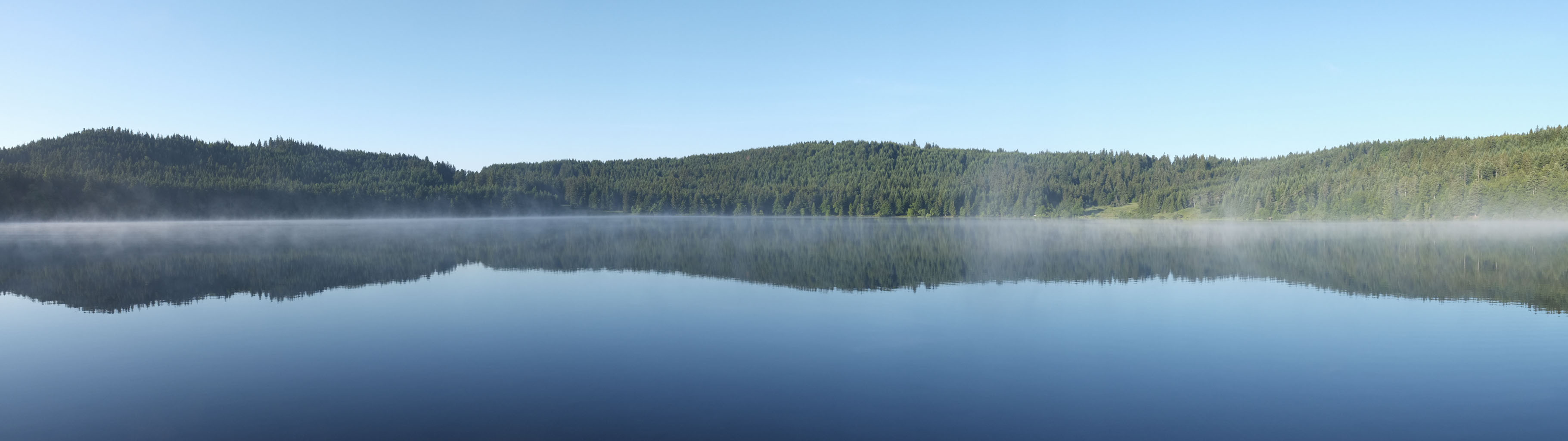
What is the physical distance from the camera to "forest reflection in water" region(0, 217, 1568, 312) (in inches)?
945

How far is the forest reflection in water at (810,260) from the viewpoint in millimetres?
24016

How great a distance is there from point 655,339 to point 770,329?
250 centimetres

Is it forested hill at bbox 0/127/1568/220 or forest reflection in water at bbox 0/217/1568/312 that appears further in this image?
forested hill at bbox 0/127/1568/220

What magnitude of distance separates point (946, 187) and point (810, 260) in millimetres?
156513

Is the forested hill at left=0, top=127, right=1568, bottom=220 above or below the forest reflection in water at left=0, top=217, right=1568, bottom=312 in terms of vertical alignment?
above

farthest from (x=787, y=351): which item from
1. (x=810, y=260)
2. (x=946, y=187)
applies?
(x=946, y=187)

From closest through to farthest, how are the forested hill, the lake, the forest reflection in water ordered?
the lake, the forest reflection in water, the forested hill

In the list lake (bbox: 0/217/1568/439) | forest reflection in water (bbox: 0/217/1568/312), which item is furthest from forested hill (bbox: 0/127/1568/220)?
lake (bbox: 0/217/1568/439)

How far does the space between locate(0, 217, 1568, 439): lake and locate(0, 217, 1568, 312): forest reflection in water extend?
14.8 inches

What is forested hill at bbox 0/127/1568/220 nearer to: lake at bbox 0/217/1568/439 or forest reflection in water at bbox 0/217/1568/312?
forest reflection in water at bbox 0/217/1568/312

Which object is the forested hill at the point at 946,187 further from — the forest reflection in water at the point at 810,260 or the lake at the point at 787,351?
the lake at the point at 787,351

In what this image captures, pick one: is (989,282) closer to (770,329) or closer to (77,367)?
(770,329)

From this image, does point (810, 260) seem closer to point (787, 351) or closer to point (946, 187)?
point (787, 351)

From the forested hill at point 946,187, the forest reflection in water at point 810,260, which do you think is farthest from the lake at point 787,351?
the forested hill at point 946,187
